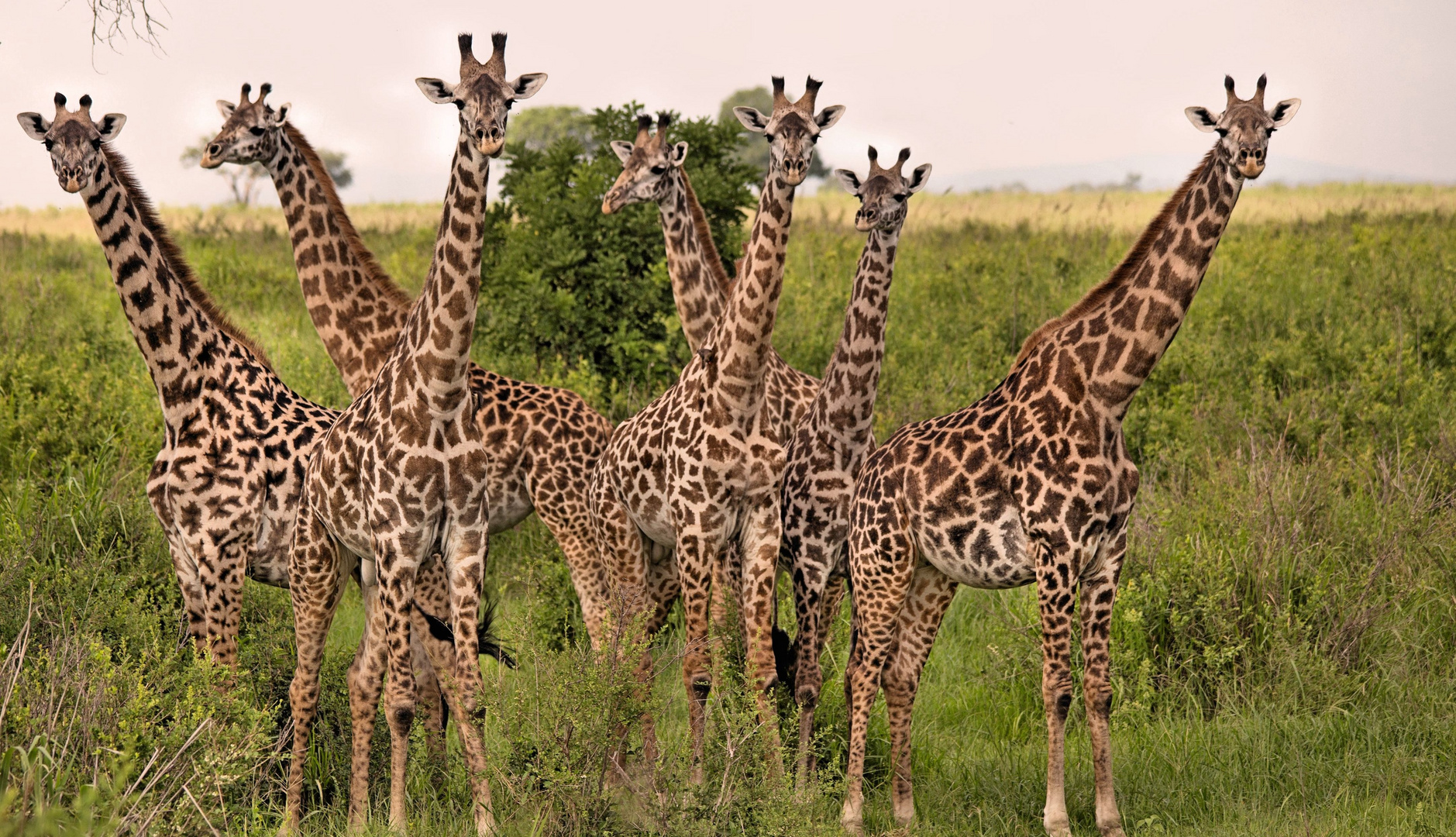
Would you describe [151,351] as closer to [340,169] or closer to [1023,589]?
[1023,589]

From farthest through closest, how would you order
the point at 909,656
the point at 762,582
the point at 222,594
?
the point at 909,656 < the point at 762,582 < the point at 222,594

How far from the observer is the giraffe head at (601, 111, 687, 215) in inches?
272

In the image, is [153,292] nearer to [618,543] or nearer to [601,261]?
[618,543]

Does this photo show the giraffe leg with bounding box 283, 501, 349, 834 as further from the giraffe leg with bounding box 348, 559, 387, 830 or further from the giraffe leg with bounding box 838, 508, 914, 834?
the giraffe leg with bounding box 838, 508, 914, 834

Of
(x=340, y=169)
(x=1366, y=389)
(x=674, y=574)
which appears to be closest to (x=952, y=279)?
(x=1366, y=389)

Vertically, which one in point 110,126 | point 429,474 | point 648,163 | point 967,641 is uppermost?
point 110,126

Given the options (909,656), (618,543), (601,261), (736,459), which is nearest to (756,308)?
(736,459)

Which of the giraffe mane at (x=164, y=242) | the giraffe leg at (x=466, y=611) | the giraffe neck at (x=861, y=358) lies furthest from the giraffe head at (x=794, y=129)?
the giraffe mane at (x=164, y=242)

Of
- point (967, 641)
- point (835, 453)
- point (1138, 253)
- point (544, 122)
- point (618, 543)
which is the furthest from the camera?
point (544, 122)

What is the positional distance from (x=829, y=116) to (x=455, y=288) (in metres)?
2.03

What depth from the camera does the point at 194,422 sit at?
247 inches

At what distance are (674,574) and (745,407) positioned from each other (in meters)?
1.40

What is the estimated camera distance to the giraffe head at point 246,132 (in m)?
6.95

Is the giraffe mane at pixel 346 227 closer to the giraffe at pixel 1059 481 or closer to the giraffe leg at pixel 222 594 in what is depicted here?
the giraffe leg at pixel 222 594
